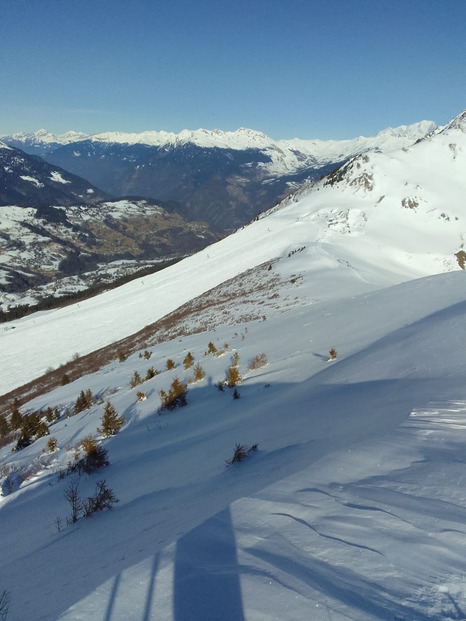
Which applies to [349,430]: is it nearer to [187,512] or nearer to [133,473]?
[187,512]

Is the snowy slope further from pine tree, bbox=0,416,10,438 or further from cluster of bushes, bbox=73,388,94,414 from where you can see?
pine tree, bbox=0,416,10,438

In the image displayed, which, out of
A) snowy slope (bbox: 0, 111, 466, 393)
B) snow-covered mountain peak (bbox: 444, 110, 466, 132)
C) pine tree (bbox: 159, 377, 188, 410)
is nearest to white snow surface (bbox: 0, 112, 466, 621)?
pine tree (bbox: 159, 377, 188, 410)

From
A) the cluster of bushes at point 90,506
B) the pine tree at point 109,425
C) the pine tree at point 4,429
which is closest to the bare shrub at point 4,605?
the cluster of bushes at point 90,506

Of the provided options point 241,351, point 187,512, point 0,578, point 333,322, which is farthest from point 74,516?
point 333,322

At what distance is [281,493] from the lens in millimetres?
4066

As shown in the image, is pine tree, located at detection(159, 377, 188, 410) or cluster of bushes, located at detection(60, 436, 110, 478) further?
pine tree, located at detection(159, 377, 188, 410)

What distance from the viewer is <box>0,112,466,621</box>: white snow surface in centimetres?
277

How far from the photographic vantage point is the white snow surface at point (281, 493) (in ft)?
9.07

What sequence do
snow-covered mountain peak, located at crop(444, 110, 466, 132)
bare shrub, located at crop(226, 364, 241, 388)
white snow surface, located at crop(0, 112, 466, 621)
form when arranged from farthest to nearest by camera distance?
snow-covered mountain peak, located at crop(444, 110, 466, 132)
bare shrub, located at crop(226, 364, 241, 388)
white snow surface, located at crop(0, 112, 466, 621)

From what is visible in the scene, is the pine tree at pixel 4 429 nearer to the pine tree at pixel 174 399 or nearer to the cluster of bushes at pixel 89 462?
the pine tree at pixel 174 399

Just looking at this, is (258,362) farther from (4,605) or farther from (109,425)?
(4,605)

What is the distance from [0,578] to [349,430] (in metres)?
4.77

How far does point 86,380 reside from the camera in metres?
20.2

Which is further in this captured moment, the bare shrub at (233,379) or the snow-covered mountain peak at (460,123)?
the snow-covered mountain peak at (460,123)
